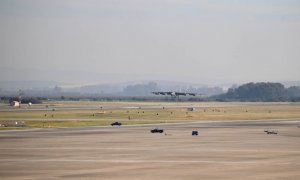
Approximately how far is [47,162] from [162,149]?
67.3 ft

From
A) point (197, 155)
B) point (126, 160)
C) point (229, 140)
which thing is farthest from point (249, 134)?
point (126, 160)

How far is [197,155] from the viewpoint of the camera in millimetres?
83500

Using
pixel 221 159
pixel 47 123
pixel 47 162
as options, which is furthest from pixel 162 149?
pixel 47 123

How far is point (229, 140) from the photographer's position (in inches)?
4237

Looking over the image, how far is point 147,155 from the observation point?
83.6m

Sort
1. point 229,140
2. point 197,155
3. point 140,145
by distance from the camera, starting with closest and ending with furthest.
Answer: point 197,155 < point 140,145 < point 229,140

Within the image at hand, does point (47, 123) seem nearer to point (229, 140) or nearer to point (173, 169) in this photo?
point (229, 140)

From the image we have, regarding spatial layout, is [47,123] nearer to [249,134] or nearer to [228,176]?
[249,134]

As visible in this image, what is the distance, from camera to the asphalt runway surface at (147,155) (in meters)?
66.3

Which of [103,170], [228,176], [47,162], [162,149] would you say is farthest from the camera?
[162,149]

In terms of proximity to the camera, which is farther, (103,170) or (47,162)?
(47,162)

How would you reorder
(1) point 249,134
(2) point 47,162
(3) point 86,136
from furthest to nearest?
(1) point 249,134, (3) point 86,136, (2) point 47,162

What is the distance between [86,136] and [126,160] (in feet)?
124

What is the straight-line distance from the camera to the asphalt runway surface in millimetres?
66312
